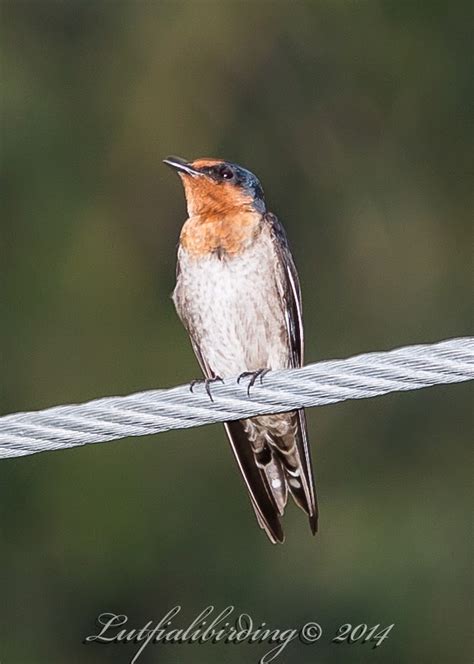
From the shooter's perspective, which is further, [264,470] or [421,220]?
[421,220]

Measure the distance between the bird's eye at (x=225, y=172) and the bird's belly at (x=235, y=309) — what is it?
0.57m

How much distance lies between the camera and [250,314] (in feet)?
19.8

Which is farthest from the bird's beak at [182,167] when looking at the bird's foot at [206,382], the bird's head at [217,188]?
the bird's foot at [206,382]

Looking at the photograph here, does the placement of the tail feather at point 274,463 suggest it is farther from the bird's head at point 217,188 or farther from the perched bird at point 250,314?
the bird's head at point 217,188

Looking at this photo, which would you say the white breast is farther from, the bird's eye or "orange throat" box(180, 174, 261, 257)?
the bird's eye

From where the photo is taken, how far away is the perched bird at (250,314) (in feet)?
19.6

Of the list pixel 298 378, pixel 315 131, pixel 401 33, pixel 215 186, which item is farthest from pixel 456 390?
pixel 298 378

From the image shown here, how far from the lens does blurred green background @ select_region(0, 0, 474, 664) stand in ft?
39.1

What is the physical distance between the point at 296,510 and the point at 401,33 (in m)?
6.02

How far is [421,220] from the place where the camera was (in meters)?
14.7

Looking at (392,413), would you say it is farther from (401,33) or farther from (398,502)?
(401,33)

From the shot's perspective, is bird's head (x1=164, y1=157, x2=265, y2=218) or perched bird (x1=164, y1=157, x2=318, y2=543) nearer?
perched bird (x1=164, y1=157, x2=318, y2=543)

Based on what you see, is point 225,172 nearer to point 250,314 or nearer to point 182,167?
point 182,167

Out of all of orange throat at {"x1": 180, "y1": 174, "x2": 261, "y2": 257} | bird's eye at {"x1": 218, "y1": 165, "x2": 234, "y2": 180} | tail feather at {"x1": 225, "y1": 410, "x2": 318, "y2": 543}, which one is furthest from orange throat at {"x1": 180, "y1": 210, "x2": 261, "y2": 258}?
tail feather at {"x1": 225, "y1": 410, "x2": 318, "y2": 543}
